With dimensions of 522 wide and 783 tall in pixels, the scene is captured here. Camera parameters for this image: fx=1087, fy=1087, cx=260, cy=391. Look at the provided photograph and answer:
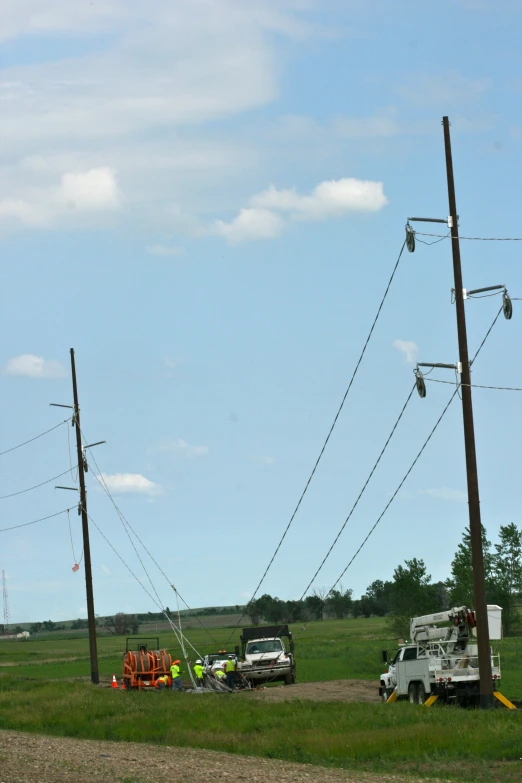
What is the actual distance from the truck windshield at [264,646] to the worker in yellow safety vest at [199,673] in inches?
82.8

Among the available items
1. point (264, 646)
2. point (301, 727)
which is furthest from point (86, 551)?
point (301, 727)

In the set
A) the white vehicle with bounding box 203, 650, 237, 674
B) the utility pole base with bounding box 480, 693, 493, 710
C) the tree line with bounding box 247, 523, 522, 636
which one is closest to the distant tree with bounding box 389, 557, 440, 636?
the tree line with bounding box 247, 523, 522, 636

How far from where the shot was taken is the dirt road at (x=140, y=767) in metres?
16.4

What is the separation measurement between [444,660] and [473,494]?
23.2ft

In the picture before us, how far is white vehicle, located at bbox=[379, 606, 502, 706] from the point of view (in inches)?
1166

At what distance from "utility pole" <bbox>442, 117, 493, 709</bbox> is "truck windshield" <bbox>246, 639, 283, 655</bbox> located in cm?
1998

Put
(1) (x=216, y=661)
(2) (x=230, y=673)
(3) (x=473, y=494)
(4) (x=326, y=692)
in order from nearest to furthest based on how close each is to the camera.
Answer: (3) (x=473, y=494)
(4) (x=326, y=692)
(2) (x=230, y=673)
(1) (x=216, y=661)

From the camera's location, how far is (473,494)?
83.5ft

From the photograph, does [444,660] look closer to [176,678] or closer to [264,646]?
[176,678]

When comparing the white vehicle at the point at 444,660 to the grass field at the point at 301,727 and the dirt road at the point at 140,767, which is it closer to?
the grass field at the point at 301,727

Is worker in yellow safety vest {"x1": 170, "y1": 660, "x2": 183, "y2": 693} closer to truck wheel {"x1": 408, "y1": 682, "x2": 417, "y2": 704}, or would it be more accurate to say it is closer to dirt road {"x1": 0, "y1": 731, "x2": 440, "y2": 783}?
truck wheel {"x1": 408, "y1": 682, "x2": 417, "y2": 704}

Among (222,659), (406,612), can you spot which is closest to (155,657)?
(222,659)

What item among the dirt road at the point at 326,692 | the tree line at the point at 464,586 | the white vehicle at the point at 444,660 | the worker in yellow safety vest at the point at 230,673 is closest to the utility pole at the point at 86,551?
the worker in yellow safety vest at the point at 230,673

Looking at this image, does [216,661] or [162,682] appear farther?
[216,661]
